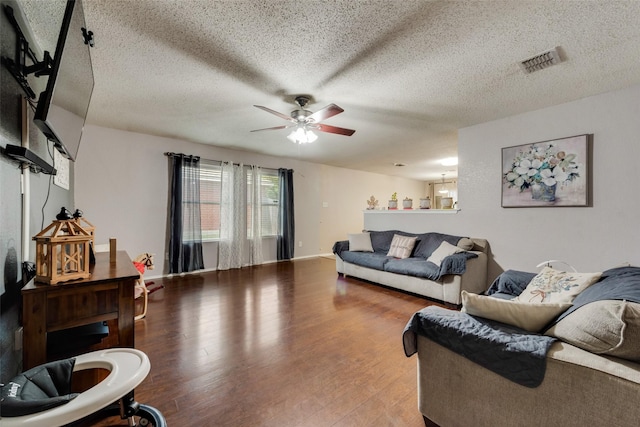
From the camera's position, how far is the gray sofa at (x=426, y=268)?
3246 millimetres

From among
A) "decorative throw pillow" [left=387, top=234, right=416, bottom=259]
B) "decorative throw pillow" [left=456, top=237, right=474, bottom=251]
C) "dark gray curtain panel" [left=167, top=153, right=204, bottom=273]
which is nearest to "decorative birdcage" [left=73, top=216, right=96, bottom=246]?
"dark gray curtain panel" [left=167, top=153, right=204, bottom=273]

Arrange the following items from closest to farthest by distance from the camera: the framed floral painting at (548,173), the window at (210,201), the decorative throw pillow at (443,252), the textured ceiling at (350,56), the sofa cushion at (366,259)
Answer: the textured ceiling at (350,56), the framed floral painting at (548,173), the decorative throw pillow at (443,252), the sofa cushion at (366,259), the window at (210,201)

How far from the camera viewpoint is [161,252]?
4.56 m

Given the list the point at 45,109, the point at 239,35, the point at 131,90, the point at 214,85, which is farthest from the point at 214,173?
the point at 45,109

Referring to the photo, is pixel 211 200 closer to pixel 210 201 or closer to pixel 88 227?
pixel 210 201

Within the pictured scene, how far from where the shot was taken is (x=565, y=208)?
3094mm

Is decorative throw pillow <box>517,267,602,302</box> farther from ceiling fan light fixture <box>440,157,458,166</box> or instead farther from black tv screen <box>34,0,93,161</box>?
ceiling fan light fixture <box>440,157,458,166</box>

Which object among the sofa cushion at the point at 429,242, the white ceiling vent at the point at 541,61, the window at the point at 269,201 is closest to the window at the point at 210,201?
the window at the point at 269,201

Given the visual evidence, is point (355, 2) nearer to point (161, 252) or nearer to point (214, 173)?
point (214, 173)

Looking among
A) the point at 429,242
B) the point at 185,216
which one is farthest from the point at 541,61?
the point at 185,216

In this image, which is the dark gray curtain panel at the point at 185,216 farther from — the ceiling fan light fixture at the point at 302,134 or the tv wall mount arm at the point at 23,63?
the tv wall mount arm at the point at 23,63

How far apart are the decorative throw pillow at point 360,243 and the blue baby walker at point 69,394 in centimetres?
376

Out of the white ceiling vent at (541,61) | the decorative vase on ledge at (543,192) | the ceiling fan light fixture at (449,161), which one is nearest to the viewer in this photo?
the white ceiling vent at (541,61)

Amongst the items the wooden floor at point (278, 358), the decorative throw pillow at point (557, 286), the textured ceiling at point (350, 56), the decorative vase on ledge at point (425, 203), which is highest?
the textured ceiling at point (350, 56)
